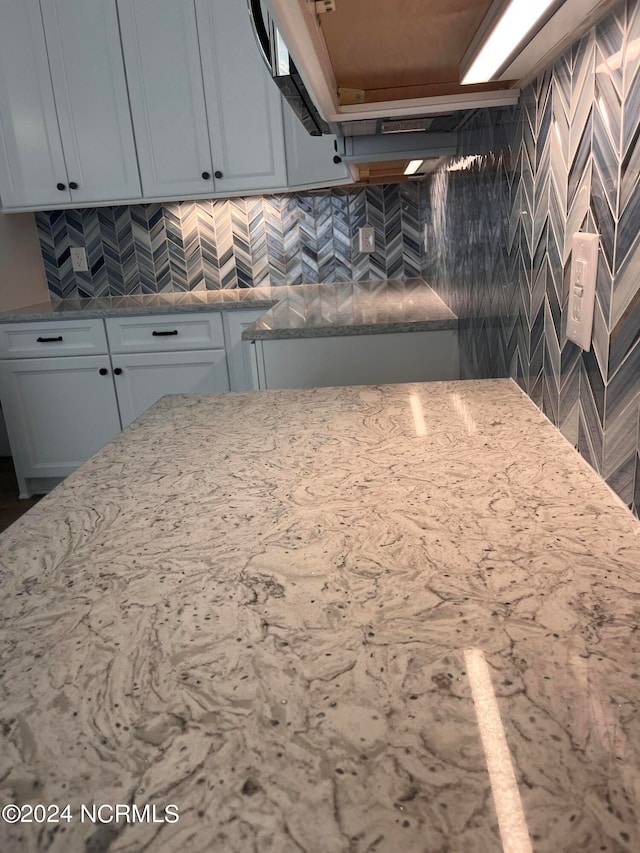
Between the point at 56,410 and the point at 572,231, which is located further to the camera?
the point at 56,410

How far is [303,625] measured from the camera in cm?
51

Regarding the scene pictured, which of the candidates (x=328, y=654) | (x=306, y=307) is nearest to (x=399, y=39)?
(x=328, y=654)

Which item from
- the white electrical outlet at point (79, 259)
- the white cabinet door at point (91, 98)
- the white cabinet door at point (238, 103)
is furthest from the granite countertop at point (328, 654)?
the white electrical outlet at point (79, 259)

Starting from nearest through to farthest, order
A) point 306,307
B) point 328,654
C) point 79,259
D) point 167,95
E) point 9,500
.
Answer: point 328,654 → point 306,307 → point 167,95 → point 9,500 → point 79,259

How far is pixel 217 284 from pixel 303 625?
2.90m

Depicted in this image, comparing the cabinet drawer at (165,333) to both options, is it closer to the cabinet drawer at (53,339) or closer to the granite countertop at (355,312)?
the cabinet drawer at (53,339)

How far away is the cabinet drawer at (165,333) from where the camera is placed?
2797 mm

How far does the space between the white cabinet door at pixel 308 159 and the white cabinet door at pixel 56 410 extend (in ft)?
3.72

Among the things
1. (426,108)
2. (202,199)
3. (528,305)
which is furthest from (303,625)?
(202,199)

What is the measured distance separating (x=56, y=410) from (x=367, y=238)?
1628mm

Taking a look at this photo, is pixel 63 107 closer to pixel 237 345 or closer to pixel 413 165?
pixel 237 345

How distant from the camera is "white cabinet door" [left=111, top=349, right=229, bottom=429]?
2840 mm

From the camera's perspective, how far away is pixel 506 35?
0.73 m

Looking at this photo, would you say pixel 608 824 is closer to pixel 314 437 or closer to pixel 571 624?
pixel 571 624
